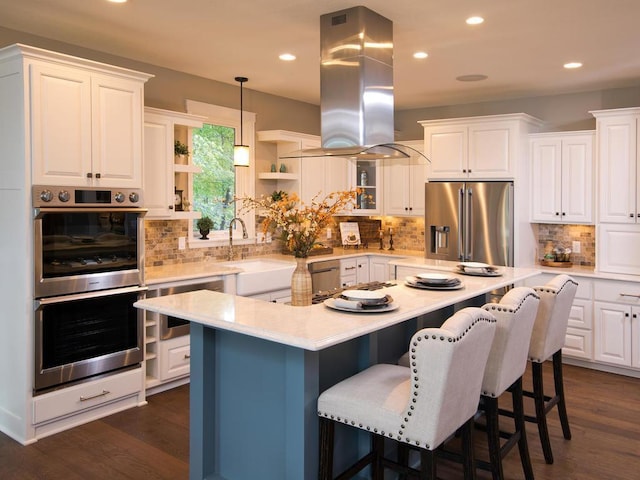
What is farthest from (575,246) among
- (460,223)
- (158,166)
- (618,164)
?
(158,166)

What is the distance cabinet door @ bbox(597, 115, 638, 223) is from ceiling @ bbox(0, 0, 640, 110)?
487mm

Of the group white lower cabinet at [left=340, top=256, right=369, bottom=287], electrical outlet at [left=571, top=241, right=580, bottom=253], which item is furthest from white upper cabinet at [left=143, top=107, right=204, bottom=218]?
electrical outlet at [left=571, top=241, right=580, bottom=253]

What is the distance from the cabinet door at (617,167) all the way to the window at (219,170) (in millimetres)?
3351

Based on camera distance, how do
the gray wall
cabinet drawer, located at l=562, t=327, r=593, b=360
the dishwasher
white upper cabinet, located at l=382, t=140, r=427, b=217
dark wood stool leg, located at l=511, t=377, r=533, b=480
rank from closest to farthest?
dark wood stool leg, located at l=511, t=377, r=533, b=480
the dishwasher
the gray wall
cabinet drawer, located at l=562, t=327, r=593, b=360
white upper cabinet, located at l=382, t=140, r=427, b=217

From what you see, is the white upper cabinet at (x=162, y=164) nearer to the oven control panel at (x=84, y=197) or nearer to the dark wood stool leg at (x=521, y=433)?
the oven control panel at (x=84, y=197)

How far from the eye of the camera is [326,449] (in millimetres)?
2266

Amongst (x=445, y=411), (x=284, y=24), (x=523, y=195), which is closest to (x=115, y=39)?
(x=284, y=24)

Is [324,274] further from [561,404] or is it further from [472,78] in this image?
[561,404]

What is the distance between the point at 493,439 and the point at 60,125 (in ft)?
10.1

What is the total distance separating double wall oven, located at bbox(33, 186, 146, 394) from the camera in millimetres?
3389

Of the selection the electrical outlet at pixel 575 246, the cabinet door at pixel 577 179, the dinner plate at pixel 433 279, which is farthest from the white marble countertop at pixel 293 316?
the electrical outlet at pixel 575 246

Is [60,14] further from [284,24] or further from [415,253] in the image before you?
[415,253]

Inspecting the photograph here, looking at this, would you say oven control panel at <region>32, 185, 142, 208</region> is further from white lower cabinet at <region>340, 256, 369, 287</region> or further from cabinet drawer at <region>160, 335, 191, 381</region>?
white lower cabinet at <region>340, 256, 369, 287</region>

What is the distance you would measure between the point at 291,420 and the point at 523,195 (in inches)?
160
